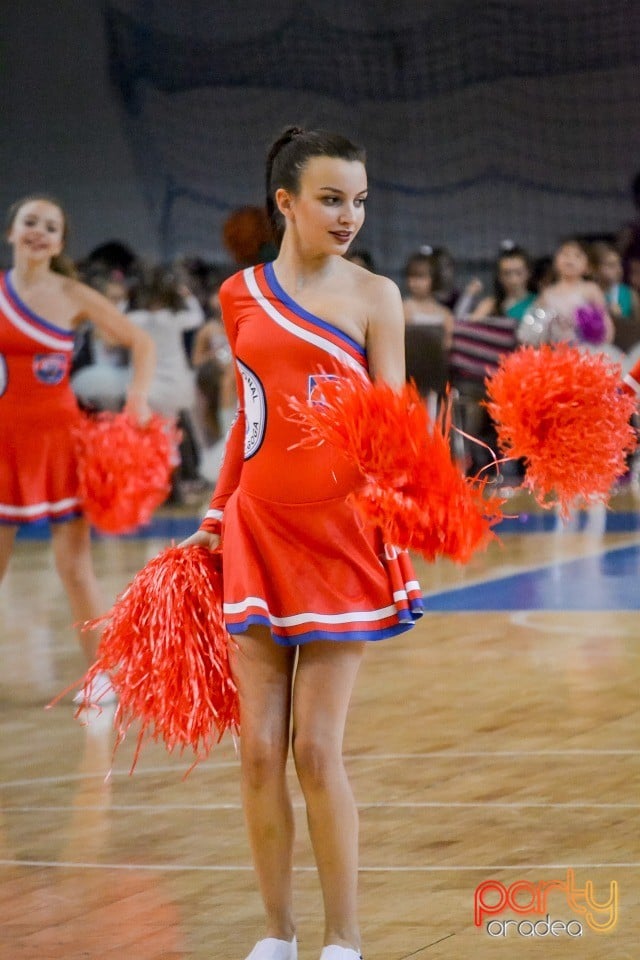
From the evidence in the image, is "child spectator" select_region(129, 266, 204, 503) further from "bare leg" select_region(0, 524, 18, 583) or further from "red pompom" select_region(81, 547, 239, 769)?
"red pompom" select_region(81, 547, 239, 769)

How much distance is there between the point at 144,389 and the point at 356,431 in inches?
115

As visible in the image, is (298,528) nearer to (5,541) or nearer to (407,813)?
(407,813)

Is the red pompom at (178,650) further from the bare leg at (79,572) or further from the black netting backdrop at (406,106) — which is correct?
the black netting backdrop at (406,106)

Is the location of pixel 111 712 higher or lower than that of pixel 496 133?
lower

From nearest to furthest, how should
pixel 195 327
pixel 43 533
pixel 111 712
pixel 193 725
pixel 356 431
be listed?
pixel 356 431
pixel 193 725
pixel 111 712
pixel 43 533
pixel 195 327

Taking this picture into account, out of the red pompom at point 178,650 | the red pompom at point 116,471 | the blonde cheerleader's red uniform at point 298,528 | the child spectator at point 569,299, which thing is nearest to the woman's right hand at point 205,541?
the red pompom at point 178,650

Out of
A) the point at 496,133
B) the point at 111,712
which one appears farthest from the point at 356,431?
the point at 496,133

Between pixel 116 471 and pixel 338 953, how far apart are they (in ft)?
8.47

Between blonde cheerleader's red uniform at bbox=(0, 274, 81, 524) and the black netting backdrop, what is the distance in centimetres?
831

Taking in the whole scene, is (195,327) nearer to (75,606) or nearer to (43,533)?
(43,533)

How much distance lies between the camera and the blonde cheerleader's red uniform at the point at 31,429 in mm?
4930

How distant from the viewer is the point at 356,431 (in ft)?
8.08

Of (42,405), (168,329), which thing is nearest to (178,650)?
(42,405)

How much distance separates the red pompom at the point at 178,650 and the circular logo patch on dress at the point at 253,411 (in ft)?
0.72
